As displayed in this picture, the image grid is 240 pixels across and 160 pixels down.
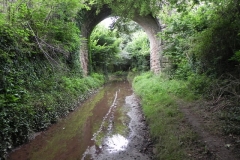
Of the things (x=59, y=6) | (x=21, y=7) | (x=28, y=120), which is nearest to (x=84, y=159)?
(x=28, y=120)

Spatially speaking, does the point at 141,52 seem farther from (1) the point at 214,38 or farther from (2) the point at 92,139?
(2) the point at 92,139

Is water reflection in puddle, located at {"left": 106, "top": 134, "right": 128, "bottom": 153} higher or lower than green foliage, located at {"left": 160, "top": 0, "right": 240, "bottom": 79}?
lower

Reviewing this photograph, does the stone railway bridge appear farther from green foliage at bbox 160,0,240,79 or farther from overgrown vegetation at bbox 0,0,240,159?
green foliage at bbox 160,0,240,79

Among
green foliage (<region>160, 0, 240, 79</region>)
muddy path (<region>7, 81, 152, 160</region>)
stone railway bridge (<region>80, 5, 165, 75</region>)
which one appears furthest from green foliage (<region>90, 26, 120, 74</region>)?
muddy path (<region>7, 81, 152, 160</region>)

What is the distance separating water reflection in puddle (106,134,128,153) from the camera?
14.8ft

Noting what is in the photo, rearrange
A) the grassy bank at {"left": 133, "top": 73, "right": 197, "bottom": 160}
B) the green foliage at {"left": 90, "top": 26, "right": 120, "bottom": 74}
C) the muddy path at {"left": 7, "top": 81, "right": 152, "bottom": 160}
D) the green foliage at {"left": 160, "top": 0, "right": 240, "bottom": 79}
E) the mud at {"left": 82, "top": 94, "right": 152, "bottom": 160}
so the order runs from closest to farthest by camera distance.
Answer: the grassy bank at {"left": 133, "top": 73, "right": 197, "bottom": 160} < the mud at {"left": 82, "top": 94, "right": 152, "bottom": 160} < the muddy path at {"left": 7, "top": 81, "right": 152, "bottom": 160} < the green foliage at {"left": 160, "top": 0, "right": 240, "bottom": 79} < the green foliage at {"left": 90, "top": 26, "right": 120, "bottom": 74}

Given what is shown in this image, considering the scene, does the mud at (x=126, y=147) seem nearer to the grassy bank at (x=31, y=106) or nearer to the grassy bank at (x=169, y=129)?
the grassy bank at (x=169, y=129)

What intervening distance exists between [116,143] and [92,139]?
761 mm

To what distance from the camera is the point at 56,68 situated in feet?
25.3

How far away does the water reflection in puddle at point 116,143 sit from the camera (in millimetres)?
4512

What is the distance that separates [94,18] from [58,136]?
1067 centimetres

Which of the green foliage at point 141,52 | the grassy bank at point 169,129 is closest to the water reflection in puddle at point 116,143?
the grassy bank at point 169,129

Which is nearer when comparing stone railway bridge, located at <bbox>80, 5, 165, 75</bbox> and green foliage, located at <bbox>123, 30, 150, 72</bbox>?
stone railway bridge, located at <bbox>80, 5, 165, 75</bbox>

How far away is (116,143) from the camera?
4.82 meters
